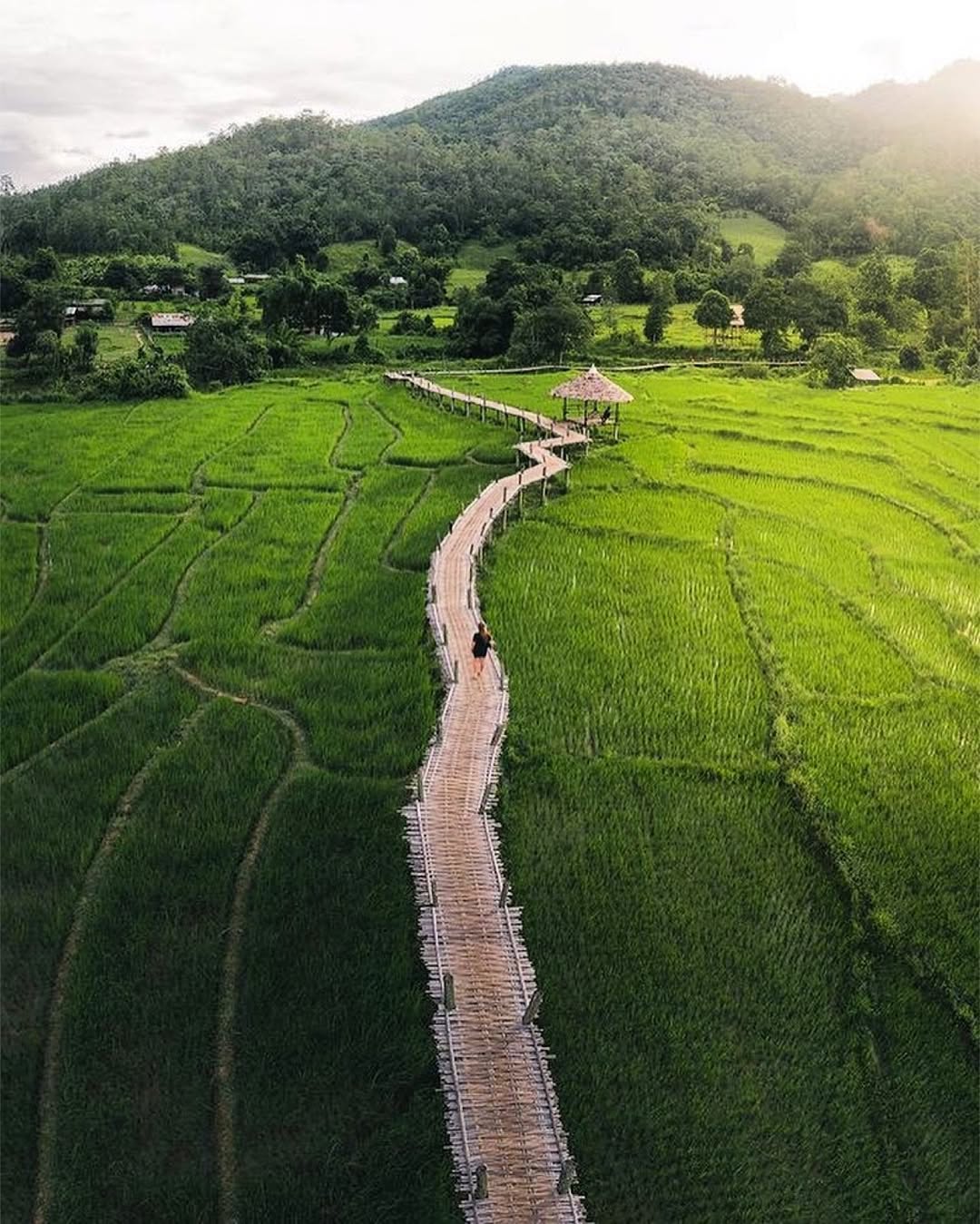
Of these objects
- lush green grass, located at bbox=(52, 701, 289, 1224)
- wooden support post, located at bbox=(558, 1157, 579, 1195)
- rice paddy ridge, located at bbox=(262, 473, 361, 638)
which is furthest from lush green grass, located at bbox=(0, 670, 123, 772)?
wooden support post, located at bbox=(558, 1157, 579, 1195)

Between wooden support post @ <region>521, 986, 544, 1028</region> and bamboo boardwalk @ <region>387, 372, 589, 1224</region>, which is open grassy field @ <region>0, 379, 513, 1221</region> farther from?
wooden support post @ <region>521, 986, 544, 1028</region>

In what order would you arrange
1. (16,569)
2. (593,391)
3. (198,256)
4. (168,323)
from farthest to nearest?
(198,256) → (168,323) → (593,391) → (16,569)

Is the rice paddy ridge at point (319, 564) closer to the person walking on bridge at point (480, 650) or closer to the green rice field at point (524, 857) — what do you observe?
the green rice field at point (524, 857)

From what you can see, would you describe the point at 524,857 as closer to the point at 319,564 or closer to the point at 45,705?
the point at 45,705

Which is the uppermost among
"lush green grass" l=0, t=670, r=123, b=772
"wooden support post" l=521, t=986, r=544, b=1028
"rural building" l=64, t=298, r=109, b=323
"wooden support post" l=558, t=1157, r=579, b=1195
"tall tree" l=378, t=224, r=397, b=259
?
"tall tree" l=378, t=224, r=397, b=259

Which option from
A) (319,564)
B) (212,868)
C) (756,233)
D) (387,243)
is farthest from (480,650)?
(756,233)

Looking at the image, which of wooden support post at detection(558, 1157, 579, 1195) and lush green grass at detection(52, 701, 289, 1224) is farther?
lush green grass at detection(52, 701, 289, 1224)

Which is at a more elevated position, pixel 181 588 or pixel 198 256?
pixel 198 256
